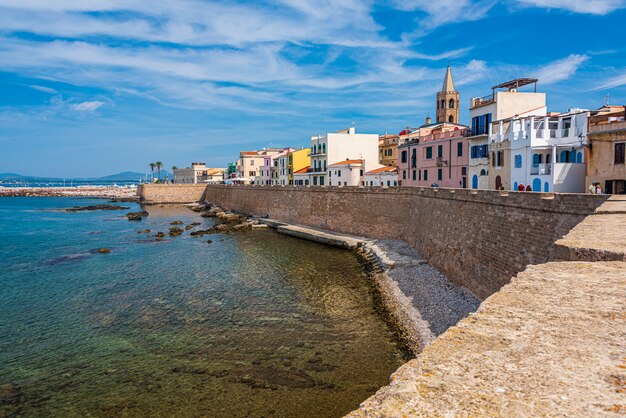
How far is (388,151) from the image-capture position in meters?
58.3

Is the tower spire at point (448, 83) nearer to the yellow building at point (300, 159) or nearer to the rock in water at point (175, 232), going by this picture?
the yellow building at point (300, 159)

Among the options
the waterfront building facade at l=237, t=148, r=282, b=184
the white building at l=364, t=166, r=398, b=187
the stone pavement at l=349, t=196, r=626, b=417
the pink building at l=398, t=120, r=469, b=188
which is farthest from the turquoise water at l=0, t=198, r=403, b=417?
the waterfront building facade at l=237, t=148, r=282, b=184

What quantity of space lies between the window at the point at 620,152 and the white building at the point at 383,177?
24.4m

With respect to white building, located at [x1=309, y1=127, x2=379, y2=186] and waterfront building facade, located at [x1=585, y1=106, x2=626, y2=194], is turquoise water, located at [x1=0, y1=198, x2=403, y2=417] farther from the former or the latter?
white building, located at [x1=309, y1=127, x2=379, y2=186]

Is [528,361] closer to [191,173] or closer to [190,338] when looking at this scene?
[190,338]

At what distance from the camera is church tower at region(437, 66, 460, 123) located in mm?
58188

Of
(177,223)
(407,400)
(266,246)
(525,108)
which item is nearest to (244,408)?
(407,400)

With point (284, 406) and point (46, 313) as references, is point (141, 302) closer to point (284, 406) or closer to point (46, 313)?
point (46, 313)

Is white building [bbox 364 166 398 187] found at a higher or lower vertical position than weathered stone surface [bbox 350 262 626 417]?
higher

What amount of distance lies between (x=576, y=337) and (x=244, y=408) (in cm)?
830

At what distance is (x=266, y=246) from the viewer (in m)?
33.1

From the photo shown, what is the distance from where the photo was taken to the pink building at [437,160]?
3241 cm

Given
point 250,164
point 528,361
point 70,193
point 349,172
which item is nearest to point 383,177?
point 349,172

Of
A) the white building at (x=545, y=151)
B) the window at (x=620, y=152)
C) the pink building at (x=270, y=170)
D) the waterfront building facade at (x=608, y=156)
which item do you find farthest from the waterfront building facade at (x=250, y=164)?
the window at (x=620, y=152)
